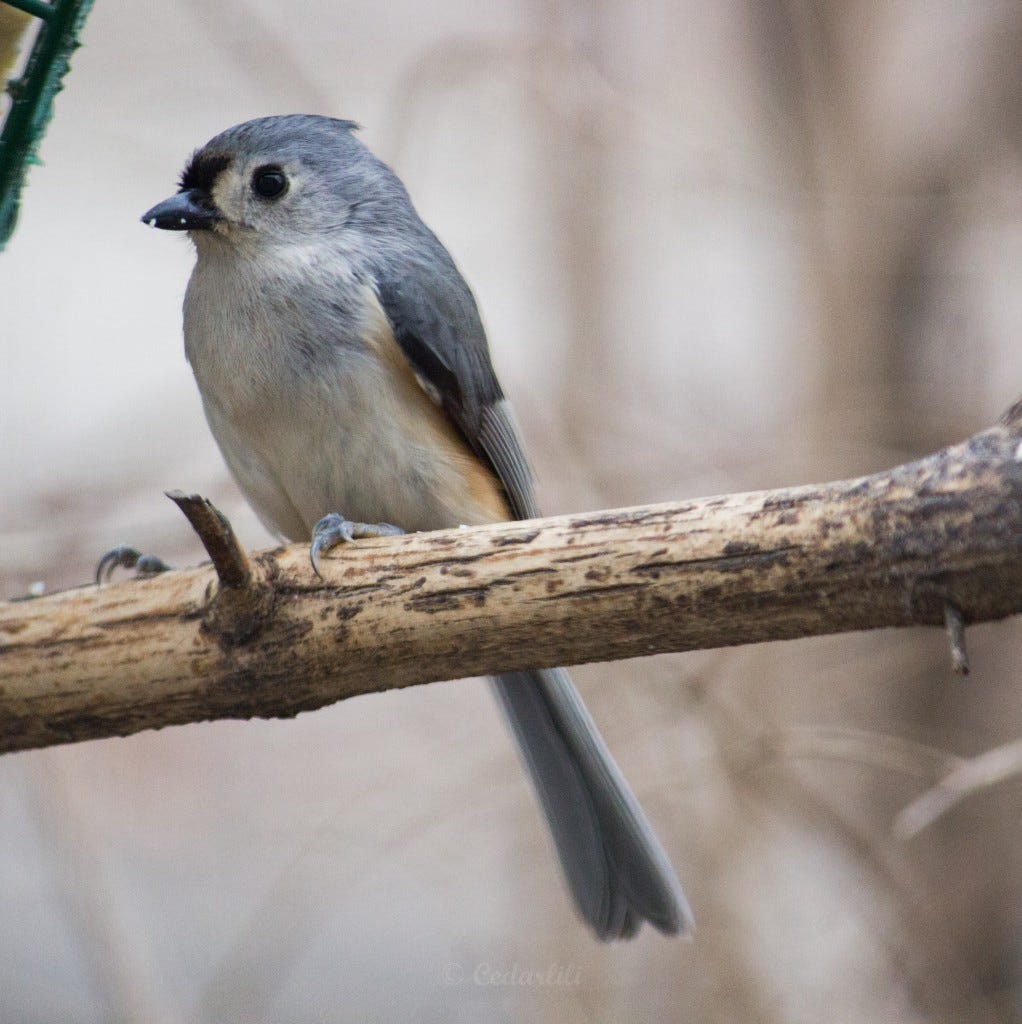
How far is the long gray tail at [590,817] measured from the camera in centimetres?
283

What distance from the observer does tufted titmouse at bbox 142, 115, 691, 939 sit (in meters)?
2.79

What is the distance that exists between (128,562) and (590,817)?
1.22 m

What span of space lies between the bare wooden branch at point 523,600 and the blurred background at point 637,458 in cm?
138

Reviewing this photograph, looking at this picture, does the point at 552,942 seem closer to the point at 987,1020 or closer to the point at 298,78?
the point at 987,1020

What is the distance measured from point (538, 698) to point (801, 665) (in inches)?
64.7

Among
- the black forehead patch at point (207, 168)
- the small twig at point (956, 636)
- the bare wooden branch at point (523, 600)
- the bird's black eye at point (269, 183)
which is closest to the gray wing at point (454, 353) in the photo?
the bird's black eye at point (269, 183)

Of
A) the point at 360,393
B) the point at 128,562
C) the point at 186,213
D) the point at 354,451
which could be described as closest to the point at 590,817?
the point at 354,451

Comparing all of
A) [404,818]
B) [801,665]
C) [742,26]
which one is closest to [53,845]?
[404,818]

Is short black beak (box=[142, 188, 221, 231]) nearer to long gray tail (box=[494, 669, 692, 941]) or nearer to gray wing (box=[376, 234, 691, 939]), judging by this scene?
gray wing (box=[376, 234, 691, 939])

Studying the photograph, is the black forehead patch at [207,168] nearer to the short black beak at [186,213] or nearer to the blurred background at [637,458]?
the short black beak at [186,213]

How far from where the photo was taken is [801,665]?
4.36 m

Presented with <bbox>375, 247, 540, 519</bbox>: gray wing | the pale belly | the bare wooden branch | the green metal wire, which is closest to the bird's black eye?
<bbox>375, 247, 540, 519</bbox>: gray wing

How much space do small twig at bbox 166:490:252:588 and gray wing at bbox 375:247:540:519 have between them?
83cm

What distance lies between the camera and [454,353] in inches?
116
